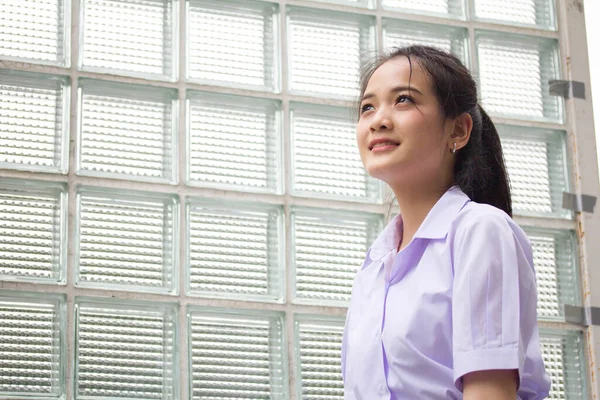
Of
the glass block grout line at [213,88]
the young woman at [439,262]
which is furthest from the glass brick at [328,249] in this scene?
the young woman at [439,262]

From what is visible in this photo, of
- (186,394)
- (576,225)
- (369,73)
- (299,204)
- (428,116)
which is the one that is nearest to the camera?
(428,116)

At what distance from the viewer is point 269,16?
79.4 inches

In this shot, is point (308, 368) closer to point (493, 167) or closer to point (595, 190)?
point (595, 190)

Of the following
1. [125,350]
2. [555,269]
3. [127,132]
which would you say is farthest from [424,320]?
[555,269]

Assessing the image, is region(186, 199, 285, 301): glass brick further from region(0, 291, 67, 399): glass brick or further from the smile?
the smile

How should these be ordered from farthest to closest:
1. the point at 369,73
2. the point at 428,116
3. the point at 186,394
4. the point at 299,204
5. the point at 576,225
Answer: the point at 576,225, the point at 299,204, the point at 186,394, the point at 369,73, the point at 428,116

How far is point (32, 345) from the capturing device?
1.70m

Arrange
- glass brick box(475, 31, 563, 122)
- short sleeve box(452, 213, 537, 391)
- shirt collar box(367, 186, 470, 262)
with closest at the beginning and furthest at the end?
short sleeve box(452, 213, 537, 391)
shirt collar box(367, 186, 470, 262)
glass brick box(475, 31, 563, 122)

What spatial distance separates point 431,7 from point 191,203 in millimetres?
704

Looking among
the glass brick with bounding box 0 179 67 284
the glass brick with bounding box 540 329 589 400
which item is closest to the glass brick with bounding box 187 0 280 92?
the glass brick with bounding box 0 179 67 284

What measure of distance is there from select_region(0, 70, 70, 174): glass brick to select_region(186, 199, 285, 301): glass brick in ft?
0.87

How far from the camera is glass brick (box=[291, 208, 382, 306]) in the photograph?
191cm

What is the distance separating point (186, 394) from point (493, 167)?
0.89 meters

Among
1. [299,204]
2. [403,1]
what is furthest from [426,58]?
[403,1]
